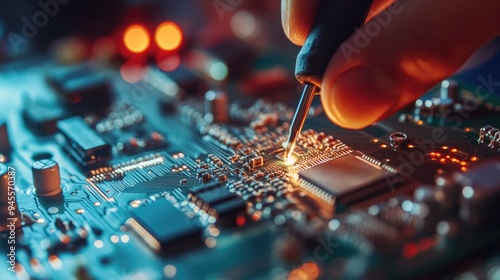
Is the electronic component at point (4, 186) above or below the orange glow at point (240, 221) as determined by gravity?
below

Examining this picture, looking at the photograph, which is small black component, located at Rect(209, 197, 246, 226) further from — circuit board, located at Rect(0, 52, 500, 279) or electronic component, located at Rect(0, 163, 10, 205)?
electronic component, located at Rect(0, 163, 10, 205)

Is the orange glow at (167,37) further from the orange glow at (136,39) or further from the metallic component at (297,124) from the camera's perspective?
the metallic component at (297,124)

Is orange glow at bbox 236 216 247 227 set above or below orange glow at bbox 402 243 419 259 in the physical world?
below

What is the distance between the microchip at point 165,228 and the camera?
1658mm

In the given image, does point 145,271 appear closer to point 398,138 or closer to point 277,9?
point 398,138

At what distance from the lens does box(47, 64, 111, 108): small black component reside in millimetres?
2734

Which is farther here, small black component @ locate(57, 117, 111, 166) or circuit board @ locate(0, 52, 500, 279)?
small black component @ locate(57, 117, 111, 166)

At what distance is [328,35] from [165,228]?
763mm

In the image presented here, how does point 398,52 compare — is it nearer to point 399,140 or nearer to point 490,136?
point 399,140

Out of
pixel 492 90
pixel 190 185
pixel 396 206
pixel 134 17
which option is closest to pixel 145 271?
pixel 190 185

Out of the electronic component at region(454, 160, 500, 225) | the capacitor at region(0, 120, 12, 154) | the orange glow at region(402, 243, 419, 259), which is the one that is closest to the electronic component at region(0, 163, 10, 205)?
the capacitor at region(0, 120, 12, 154)

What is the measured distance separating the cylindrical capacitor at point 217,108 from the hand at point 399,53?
61 cm

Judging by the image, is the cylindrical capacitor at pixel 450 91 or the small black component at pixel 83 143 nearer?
the small black component at pixel 83 143

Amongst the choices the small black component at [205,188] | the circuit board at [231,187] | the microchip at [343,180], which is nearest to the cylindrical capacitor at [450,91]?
the circuit board at [231,187]
